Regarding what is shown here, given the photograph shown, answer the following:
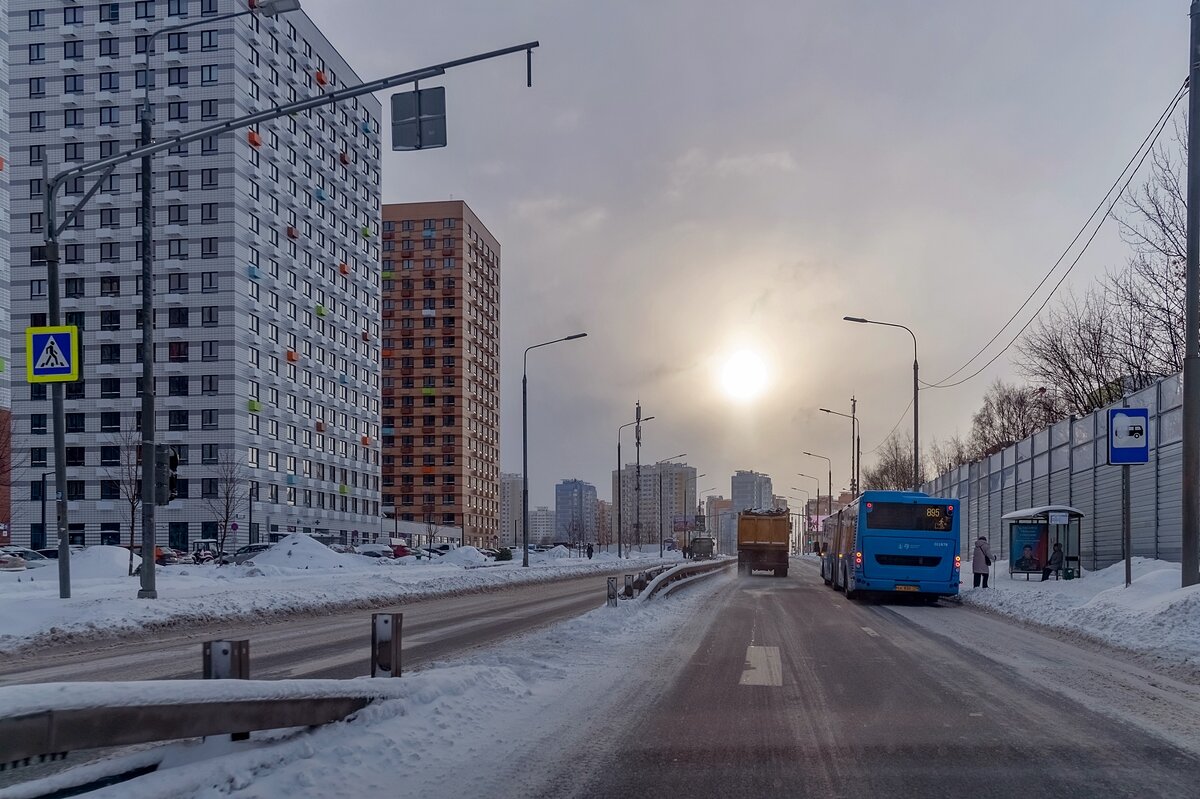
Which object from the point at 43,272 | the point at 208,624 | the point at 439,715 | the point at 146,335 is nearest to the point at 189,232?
the point at 43,272

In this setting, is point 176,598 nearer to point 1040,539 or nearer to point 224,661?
point 224,661

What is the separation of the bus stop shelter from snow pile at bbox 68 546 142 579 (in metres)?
30.4

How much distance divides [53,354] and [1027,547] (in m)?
27.5

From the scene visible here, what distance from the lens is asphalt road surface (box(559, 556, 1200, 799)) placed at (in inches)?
244

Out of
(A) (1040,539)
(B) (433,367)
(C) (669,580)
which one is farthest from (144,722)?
(B) (433,367)

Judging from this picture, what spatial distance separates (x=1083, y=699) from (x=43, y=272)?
8448 cm

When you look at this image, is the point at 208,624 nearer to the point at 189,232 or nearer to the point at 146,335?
the point at 146,335

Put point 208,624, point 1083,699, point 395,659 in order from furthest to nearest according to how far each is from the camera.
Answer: point 208,624, point 1083,699, point 395,659

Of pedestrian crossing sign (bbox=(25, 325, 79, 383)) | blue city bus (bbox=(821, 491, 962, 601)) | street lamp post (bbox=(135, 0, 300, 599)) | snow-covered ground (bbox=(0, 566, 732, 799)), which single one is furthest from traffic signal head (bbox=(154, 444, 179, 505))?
blue city bus (bbox=(821, 491, 962, 601))

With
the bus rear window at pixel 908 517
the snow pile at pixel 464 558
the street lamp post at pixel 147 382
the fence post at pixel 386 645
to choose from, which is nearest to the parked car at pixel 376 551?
the snow pile at pixel 464 558

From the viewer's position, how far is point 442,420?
4754 inches

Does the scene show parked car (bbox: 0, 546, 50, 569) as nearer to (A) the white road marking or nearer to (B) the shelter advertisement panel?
(B) the shelter advertisement panel

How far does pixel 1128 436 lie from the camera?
1978 centimetres

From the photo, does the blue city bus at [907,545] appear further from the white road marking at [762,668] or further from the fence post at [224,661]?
the fence post at [224,661]
